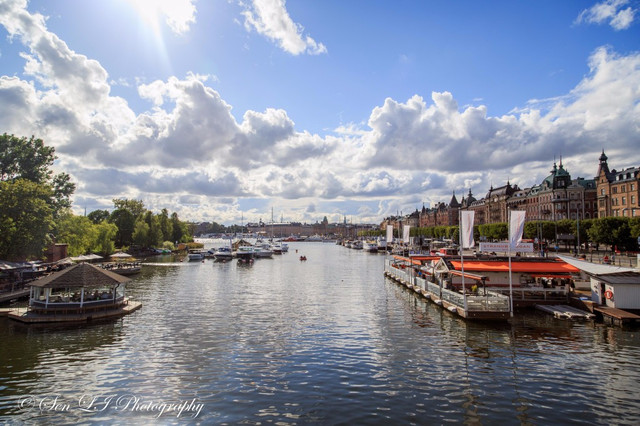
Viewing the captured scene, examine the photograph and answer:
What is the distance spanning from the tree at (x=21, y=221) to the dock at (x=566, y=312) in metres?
58.5

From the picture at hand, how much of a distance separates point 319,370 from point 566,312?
2459 centimetres

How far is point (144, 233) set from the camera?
407 ft

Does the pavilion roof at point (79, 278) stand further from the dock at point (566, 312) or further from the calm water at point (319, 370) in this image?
the dock at point (566, 312)

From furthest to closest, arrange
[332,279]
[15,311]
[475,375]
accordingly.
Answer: [332,279]
[15,311]
[475,375]

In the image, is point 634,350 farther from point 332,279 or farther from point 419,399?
point 332,279

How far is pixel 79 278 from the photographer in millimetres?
32656

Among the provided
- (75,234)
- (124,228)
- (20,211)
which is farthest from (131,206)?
(20,211)

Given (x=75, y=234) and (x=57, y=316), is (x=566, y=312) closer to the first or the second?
(x=57, y=316)

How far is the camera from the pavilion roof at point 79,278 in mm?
31748

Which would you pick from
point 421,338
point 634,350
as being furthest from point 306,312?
point 634,350

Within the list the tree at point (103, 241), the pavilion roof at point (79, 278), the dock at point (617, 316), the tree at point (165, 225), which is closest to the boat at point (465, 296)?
the dock at point (617, 316)

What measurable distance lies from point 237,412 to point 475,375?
40.2ft

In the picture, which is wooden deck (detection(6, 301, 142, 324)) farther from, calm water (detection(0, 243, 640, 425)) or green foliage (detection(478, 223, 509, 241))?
green foliage (detection(478, 223, 509, 241))

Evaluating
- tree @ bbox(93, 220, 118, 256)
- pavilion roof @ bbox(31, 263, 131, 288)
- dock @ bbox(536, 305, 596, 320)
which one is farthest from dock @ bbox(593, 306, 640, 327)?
tree @ bbox(93, 220, 118, 256)
